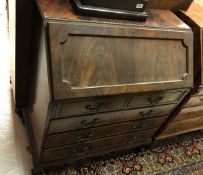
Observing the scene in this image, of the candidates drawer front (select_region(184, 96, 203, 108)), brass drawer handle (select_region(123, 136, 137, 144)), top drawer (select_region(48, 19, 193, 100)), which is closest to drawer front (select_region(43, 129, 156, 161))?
brass drawer handle (select_region(123, 136, 137, 144))

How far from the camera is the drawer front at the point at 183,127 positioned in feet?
6.26

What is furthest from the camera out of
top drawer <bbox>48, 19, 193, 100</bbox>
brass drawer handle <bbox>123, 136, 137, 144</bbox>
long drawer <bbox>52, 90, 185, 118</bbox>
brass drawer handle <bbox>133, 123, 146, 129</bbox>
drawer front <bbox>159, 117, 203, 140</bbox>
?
drawer front <bbox>159, 117, 203, 140</bbox>

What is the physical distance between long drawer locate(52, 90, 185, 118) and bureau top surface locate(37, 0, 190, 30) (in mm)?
350

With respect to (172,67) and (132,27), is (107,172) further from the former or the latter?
(132,27)

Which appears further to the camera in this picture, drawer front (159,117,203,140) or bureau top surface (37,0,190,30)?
drawer front (159,117,203,140)

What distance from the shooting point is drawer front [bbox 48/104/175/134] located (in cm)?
129

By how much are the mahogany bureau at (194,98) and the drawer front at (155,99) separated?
15 cm

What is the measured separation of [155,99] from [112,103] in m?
0.28

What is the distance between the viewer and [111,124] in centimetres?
149

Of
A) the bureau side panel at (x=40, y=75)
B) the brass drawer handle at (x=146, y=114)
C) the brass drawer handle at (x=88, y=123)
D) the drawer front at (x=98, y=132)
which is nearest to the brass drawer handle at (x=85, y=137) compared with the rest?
the drawer front at (x=98, y=132)

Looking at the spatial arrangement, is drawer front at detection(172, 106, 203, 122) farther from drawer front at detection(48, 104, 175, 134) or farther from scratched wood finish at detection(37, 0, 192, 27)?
scratched wood finish at detection(37, 0, 192, 27)

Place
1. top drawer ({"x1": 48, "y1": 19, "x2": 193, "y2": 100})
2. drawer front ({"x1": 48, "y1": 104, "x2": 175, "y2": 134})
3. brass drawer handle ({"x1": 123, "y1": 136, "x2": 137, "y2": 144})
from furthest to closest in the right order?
brass drawer handle ({"x1": 123, "y1": 136, "x2": 137, "y2": 144}) < drawer front ({"x1": 48, "y1": 104, "x2": 175, "y2": 134}) < top drawer ({"x1": 48, "y1": 19, "x2": 193, "y2": 100})

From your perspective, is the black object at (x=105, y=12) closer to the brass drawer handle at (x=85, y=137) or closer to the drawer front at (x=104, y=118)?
the drawer front at (x=104, y=118)

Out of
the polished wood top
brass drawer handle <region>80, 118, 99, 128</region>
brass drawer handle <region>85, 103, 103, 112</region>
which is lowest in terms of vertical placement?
brass drawer handle <region>80, 118, 99, 128</region>
